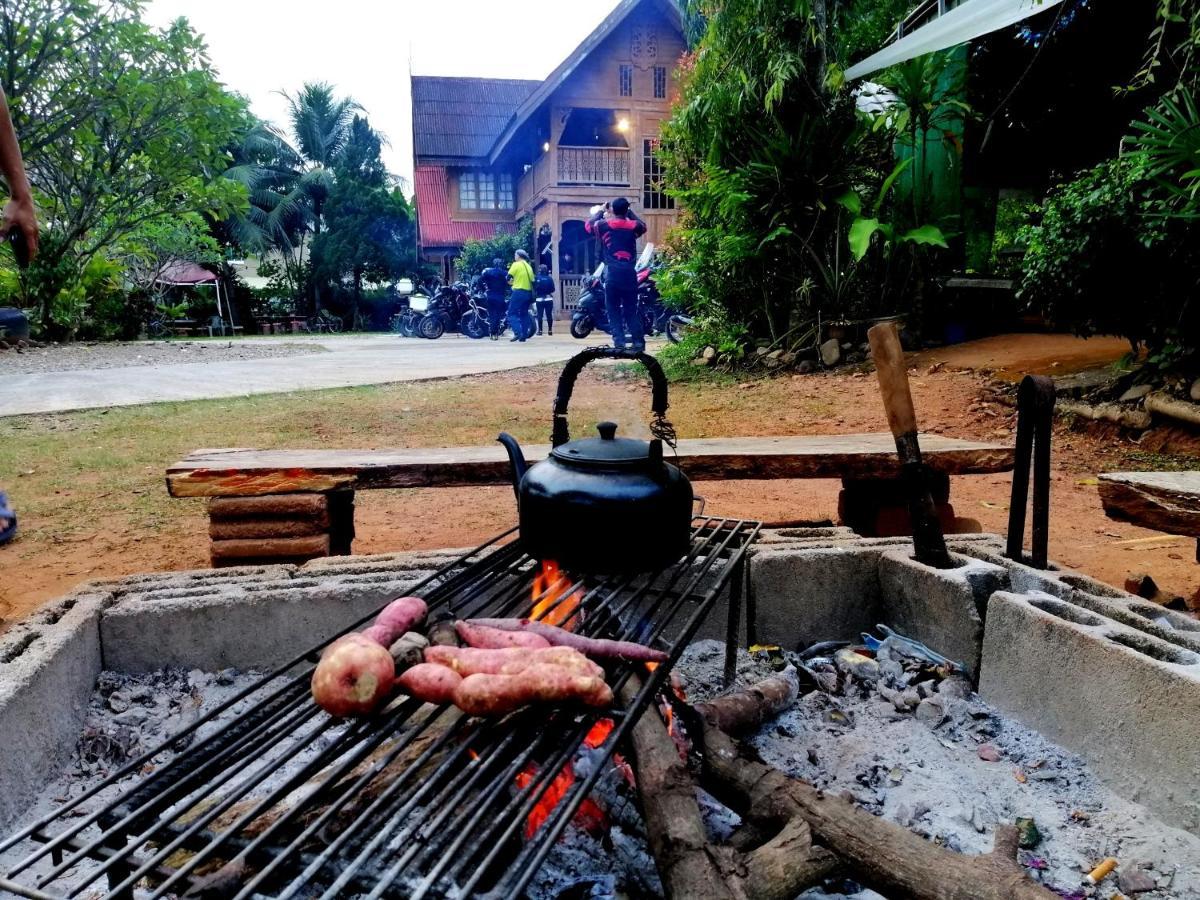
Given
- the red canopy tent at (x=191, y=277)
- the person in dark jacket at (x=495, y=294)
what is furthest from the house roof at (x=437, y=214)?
the person in dark jacket at (x=495, y=294)

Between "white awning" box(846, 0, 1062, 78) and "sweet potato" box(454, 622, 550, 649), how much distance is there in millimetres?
6128

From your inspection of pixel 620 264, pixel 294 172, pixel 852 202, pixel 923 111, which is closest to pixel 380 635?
pixel 852 202

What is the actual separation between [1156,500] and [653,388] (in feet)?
4.69

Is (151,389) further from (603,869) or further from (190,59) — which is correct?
(603,869)

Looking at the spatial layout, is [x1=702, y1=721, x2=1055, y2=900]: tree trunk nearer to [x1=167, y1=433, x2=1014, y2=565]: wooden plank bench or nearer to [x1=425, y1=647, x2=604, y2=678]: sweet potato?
[x1=425, y1=647, x2=604, y2=678]: sweet potato

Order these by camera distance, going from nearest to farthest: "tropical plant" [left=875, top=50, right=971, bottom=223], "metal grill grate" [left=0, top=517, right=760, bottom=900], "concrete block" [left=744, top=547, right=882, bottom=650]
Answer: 1. "metal grill grate" [left=0, top=517, right=760, bottom=900]
2. "concrete block" [left=744, top=547, right=882, bottom=650]
3. "tropical plant" [left=875, top=50, right=971, bottom=223]

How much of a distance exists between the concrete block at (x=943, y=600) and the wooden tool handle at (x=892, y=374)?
46 centimetres

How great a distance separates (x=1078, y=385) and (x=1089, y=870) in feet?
19.2

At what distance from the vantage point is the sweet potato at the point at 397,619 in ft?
4.79

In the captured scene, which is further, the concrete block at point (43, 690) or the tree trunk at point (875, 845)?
the concrete block at point (43, 690)

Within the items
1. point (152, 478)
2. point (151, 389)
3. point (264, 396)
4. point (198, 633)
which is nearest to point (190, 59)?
point (151, 389)

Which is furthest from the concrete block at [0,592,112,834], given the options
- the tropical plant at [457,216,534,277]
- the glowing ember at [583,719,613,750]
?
the tropical plant at [457,216,534,277]

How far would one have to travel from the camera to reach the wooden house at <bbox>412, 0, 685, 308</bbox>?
2102cm

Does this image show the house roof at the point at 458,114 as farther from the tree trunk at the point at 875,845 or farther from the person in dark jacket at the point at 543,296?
the tree trunk at the point at 875,845
